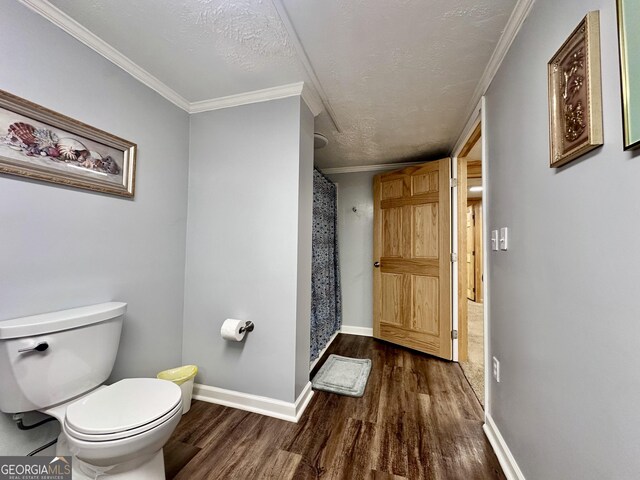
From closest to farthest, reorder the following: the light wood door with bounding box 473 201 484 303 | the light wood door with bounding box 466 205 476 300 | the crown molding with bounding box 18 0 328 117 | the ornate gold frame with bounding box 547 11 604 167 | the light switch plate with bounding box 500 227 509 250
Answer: the ornate gold frame with bounding box 547 11 604 167 < the crown molding with bounding box 18 0 328 117 < the light switch plate with bounding box 500 227 509 250 < the light wood door with bounding box 473 201 484 303 < the light wood door with bounding box 466 205 476 300

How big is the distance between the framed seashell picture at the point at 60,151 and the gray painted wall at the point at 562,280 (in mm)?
2075

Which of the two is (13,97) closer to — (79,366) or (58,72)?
(58,72)

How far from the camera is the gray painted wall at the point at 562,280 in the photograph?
0.62 metres

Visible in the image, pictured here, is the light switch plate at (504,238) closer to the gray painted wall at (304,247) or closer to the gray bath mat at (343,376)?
the gray painted wall at (304,247)

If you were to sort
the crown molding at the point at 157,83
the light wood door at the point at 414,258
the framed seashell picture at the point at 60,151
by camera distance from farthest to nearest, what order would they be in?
the light wood door at the point at 414,258
the crown molding at the point at 157,83
the framed seashell picture at the point at 60,151

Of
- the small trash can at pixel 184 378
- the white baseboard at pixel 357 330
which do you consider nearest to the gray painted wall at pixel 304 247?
the small trash can at pixel 184 378

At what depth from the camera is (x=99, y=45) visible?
4.36ft

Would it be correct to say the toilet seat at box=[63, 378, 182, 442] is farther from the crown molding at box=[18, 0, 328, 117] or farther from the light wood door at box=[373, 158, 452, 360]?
the light wood door at box=[373, 158, 452, 360]

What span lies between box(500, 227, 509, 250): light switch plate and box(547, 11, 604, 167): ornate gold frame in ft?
1.59

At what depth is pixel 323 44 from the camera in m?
1.33

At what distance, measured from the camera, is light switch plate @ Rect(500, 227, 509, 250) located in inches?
50.7

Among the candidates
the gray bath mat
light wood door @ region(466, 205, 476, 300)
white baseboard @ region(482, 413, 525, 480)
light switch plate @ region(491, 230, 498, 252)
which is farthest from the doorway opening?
light wood door @ region(466, 205, 476, 300)

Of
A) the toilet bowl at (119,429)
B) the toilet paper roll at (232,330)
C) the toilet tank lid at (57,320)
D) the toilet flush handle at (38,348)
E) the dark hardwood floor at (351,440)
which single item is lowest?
the dark hardwood floor at (351,440)

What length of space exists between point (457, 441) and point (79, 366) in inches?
78.8
